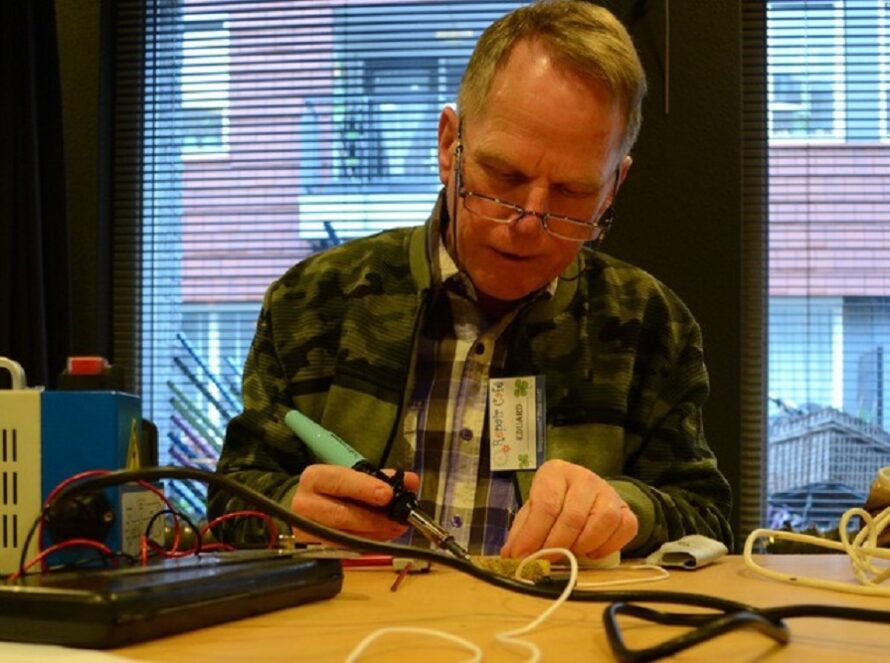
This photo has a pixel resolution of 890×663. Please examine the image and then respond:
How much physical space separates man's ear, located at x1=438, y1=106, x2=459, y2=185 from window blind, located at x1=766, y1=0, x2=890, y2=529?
1.56m

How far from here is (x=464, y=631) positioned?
0.66 metres

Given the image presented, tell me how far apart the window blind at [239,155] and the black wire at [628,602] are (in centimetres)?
229

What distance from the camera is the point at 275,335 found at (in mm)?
1559

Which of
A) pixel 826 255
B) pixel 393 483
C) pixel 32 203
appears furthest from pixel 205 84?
pixel 393 483

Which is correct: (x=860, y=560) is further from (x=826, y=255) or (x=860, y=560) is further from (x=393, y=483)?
(x=826, y=255)

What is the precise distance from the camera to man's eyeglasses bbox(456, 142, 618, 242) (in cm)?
140

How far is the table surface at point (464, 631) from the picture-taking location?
1.93 ft

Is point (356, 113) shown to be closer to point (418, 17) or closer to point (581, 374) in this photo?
point (418, 17)

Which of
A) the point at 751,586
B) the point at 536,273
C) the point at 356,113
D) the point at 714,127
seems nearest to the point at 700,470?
the point at 536,273

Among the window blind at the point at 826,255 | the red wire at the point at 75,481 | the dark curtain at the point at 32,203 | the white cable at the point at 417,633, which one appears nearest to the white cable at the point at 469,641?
the white cable at the point at 417,633

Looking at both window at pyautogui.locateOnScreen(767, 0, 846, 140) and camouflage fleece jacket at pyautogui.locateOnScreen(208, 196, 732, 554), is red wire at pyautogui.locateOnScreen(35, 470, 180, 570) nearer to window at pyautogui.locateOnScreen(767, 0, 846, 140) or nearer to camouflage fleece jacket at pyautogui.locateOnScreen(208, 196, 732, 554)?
camouflage fleece jacket at pyautogui.locateOnScreen(208, 196, 732, 554)

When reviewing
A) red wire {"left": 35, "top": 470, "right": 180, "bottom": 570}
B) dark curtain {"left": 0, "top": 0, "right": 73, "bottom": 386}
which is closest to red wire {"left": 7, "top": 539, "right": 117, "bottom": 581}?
red wire {"left": 35, "top": 470, "right": 180, "bottom": 570}

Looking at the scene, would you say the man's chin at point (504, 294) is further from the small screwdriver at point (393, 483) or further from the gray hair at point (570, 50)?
the small screwdriver at point (393, 483)

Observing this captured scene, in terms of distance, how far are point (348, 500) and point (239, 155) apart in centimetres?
220
